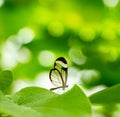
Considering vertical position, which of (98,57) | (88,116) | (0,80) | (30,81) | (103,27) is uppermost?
(103,27)

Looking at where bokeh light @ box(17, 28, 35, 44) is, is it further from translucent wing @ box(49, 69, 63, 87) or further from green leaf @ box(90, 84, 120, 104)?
green leaf @ box(90, 84, 120, 104)

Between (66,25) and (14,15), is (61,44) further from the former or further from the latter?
(14,15)

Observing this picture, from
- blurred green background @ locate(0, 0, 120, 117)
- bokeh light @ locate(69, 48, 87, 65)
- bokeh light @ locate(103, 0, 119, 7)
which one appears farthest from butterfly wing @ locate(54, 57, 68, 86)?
bokeh light @ locate(103, 0, 119, 7)

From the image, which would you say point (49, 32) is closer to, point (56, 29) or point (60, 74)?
point (56, 29)

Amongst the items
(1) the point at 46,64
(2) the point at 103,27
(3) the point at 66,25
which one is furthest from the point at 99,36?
(1) the point at 46,64

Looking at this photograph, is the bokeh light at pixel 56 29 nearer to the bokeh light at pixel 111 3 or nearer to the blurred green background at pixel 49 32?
the blurred green background at pixel 49 32

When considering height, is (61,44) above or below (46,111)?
above
